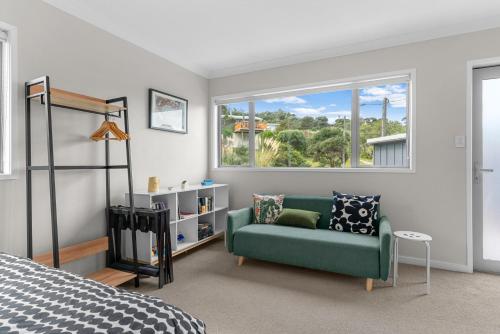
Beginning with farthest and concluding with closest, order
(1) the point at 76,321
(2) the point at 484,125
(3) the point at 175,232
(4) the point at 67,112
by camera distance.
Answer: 1. (3) the point at 175,232
2. (2) the point at 484,125
3. (4) the point at 67,112
4. (1) the point at 76,321

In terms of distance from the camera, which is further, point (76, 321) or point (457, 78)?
point (457, 78)

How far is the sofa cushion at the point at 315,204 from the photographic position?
10.5ft

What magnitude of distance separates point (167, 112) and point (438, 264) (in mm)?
3635

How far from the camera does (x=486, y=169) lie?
281cm

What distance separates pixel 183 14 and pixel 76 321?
2.67 metres

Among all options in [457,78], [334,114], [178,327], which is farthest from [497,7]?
[178,327]

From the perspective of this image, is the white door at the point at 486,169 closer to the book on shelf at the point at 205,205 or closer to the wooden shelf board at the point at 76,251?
the book on shelf at the point at 205,205

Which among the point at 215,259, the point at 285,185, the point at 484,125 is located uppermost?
the point at 484,125

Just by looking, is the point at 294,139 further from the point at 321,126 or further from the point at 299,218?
the point at 299,218

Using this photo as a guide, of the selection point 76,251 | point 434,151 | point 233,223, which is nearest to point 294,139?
point 233,223

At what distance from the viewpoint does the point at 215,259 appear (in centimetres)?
321

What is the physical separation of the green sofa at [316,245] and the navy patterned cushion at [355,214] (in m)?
0.09

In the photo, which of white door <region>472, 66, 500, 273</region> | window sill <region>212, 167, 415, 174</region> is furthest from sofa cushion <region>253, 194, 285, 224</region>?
white door <region>472, 66, 500, 273</region>

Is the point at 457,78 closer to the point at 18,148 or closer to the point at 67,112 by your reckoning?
the point at 67,112
